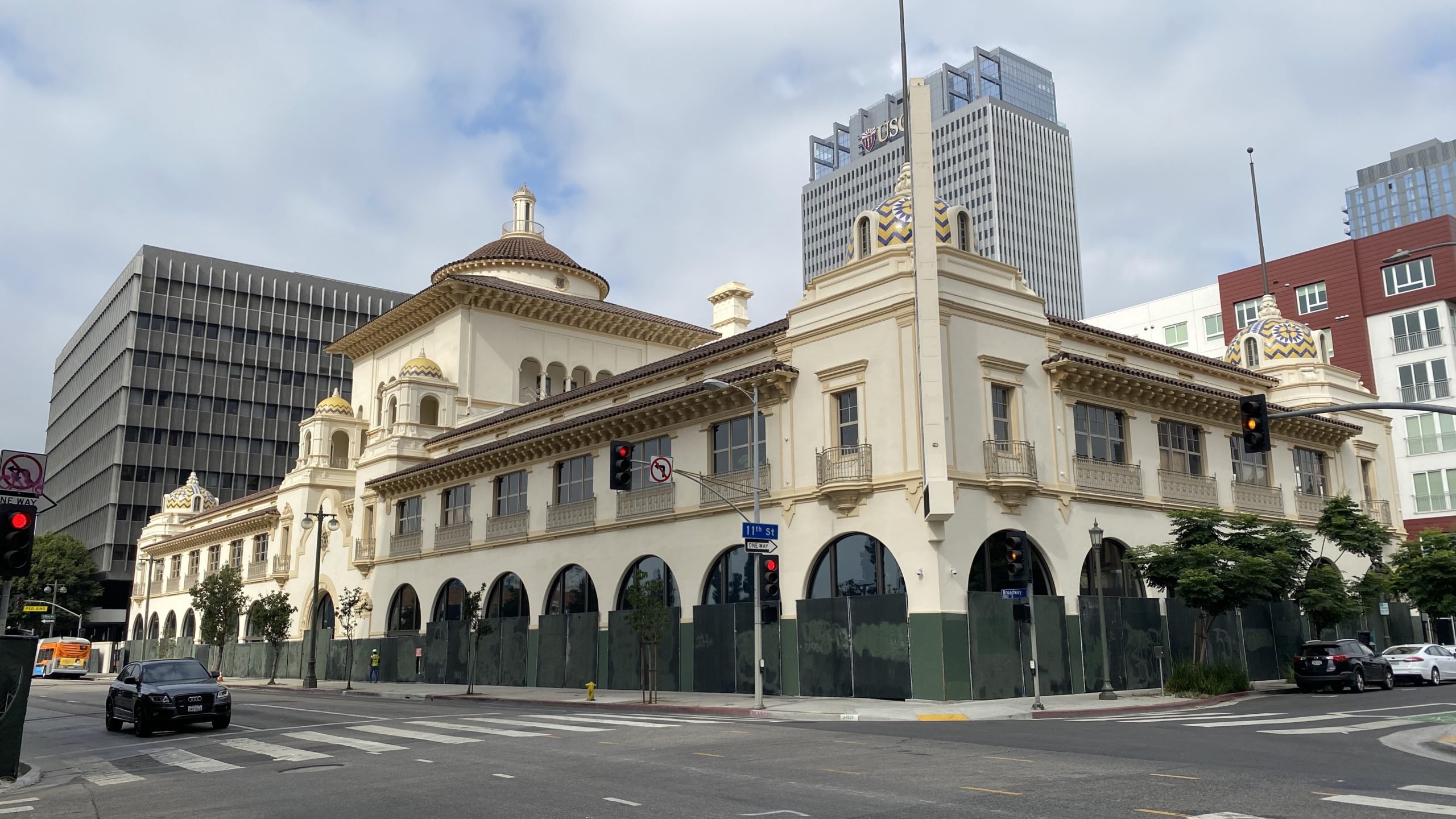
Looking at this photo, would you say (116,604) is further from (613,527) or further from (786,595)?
(786,595)

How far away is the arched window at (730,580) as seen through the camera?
32.4 metres

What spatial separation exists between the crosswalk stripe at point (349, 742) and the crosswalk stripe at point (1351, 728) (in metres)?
14.4

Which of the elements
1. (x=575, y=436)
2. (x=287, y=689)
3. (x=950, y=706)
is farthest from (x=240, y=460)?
(x=950, y=706)

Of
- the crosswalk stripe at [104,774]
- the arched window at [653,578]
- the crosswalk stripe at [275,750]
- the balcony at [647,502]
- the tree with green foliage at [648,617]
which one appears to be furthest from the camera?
the balcony at [647,502]

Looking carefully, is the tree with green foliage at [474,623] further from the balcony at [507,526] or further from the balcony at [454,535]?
the balcony at [454,535]

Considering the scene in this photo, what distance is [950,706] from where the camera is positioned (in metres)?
25.9

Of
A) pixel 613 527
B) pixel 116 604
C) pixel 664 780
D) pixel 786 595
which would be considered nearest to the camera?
pixel 664 780

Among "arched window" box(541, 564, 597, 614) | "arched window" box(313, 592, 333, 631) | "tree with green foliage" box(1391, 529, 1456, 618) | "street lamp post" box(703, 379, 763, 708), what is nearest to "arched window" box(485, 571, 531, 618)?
"arched window" box(541, 564, 597, 614)

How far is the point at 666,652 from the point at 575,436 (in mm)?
8718

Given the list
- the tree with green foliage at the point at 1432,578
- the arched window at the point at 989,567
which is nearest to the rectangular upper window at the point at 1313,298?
the tree with green foliage at the point at 1432,578

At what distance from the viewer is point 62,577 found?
90.9m

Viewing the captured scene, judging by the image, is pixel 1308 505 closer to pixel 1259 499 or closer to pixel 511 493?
pixel 1259 499

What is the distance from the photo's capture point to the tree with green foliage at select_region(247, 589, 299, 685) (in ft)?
172

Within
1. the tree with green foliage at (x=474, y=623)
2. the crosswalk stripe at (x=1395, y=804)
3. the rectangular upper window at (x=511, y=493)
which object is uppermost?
the rectangular upper window at (x=511, y=493)
